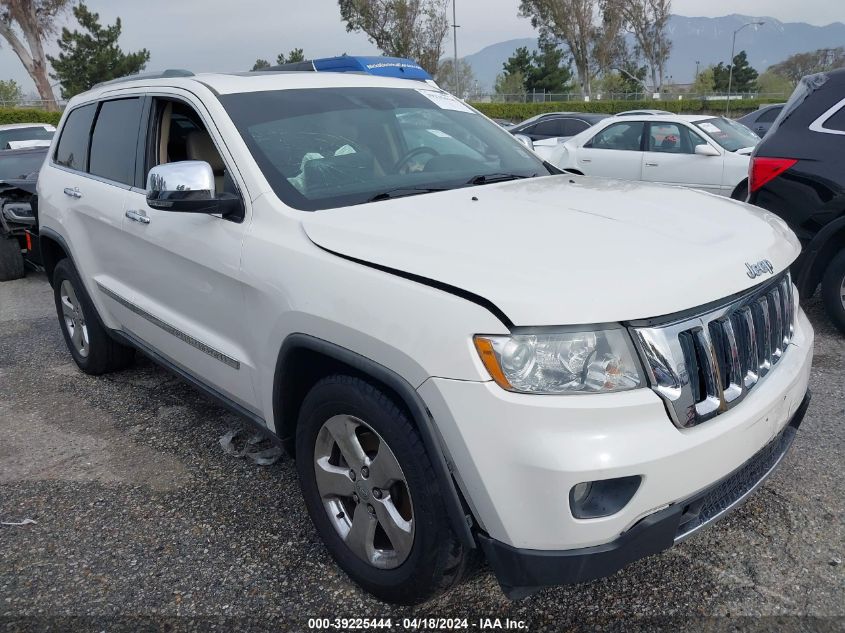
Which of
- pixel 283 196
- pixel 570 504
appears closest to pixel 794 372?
pixel 570 504

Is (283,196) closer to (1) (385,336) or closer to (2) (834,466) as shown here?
(1) (385,336)

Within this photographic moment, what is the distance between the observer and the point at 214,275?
287 centimetres

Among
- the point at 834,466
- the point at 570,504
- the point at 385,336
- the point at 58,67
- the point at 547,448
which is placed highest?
the point at 58,67

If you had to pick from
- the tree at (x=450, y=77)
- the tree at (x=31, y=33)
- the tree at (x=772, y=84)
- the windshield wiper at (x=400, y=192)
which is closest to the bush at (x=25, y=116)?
the tree at (x=31, y=33)

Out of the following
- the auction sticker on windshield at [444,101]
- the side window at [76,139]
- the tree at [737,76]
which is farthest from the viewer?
the tree at [737,76]

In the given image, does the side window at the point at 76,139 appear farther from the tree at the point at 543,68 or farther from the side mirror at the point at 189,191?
the tree at the point at 543,68

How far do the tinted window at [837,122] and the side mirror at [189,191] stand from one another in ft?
13.5

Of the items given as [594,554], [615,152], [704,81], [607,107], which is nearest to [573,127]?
[615,152]

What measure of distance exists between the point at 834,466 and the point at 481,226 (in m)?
2.09

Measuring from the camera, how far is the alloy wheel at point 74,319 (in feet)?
15.3

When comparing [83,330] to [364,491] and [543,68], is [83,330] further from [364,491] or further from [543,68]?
[543,68]

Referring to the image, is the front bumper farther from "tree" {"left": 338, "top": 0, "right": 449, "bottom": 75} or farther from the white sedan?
"tree" {"left": 338, "top": 0, "right": 449, "bottom": 75}

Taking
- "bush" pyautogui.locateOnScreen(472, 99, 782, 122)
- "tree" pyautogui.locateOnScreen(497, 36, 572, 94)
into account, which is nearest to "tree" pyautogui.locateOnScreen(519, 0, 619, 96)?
"tree" pyautogui.locateOnScreen(497, 36, 572, 94)

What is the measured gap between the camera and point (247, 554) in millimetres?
2803
